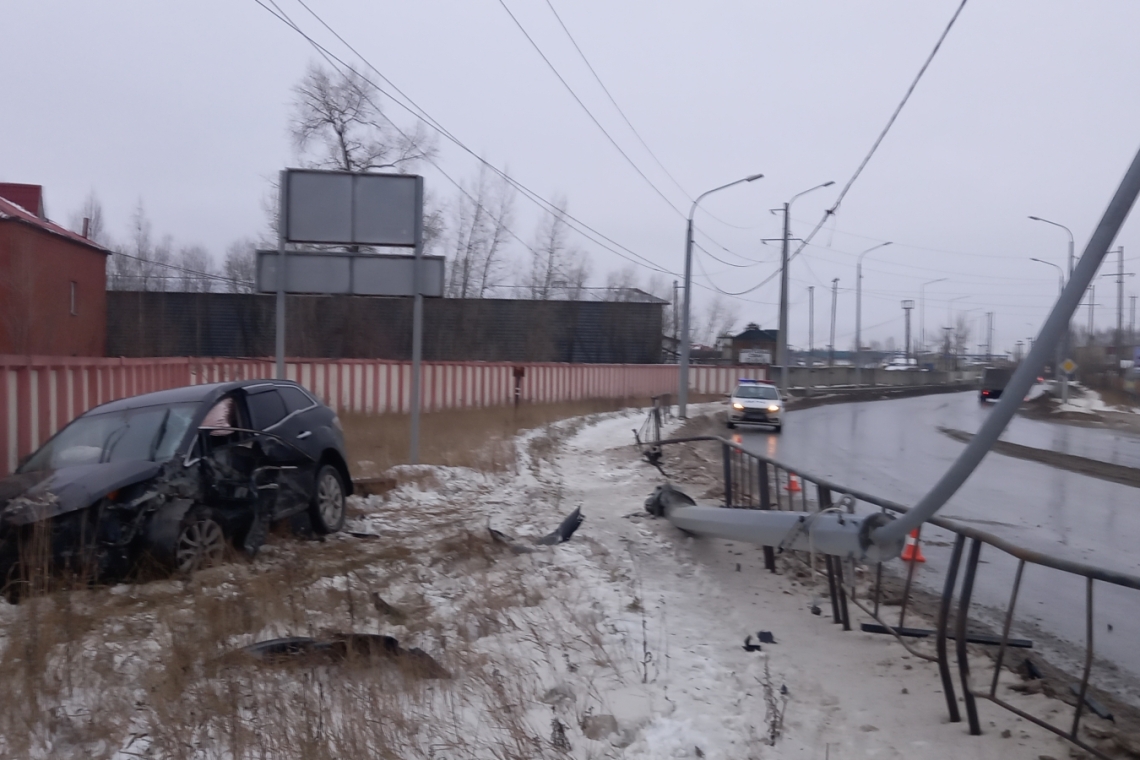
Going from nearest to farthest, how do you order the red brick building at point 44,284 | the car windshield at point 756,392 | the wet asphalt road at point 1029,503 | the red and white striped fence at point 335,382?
the wet asphalt road at point 1029,503 < the red and white striped fence at point 335,382 < the red brick building at point 44,284 < the car windshield at point 756,392

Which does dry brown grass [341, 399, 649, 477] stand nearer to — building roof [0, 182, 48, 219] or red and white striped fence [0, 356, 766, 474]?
red and white striped fence [0, 356, 766, 474]

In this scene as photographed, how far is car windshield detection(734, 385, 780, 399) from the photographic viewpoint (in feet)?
99.3

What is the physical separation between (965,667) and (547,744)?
7.09 feet

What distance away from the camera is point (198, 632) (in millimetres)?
5395

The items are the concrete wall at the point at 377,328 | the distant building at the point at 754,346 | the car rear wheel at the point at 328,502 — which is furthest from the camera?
the distant building at the point at 754,346

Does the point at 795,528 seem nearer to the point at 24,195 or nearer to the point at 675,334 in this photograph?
the point at 24,195

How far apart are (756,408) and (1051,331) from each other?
83.3 ft

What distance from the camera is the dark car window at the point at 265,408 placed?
8977mm

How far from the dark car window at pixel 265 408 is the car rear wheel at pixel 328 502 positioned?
2.38 feet

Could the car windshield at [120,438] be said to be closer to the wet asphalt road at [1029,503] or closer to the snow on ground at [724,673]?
the snow on ground at [724,673]

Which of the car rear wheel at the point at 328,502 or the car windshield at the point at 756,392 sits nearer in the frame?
the car rear wheel at the point at 328,502

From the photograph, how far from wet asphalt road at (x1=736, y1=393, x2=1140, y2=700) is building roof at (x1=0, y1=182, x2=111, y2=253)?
21.4m

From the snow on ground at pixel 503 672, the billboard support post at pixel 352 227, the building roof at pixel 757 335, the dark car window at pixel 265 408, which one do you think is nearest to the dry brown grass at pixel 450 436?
the billboard support post at pixel 352 227

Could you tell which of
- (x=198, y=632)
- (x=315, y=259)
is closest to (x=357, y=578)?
(x=198, y=632)
